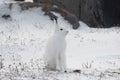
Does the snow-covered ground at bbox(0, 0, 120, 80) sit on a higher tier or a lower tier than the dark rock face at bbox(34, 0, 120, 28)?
lower

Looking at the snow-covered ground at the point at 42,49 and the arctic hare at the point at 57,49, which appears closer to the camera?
the snow-covered ground at the point at 42,49

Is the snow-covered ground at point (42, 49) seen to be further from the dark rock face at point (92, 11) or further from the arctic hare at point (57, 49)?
the dark rock face at point (92, 11)

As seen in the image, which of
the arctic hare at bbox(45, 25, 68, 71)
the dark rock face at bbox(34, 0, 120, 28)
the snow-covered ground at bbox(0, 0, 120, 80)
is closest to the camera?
the snow-covered ground at bbox(0, 0, 120, 80)

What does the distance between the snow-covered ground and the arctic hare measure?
417mm

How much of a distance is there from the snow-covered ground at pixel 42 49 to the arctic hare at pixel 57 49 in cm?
42

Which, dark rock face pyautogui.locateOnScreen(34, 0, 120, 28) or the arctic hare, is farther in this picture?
dark rock face pyautogui.locateOnScreen(34, 0, 120, 28)

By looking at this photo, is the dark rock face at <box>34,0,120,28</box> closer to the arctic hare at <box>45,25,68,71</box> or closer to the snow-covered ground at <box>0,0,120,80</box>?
the snow-covered ground at <box>0,0,120,80</box>

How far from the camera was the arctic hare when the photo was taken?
Result: 10.1m

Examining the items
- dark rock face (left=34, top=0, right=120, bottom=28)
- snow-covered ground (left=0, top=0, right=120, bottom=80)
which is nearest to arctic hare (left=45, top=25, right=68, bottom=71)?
Answer: snow-covered ground (left=0, top=0, right=120, bottom=80)

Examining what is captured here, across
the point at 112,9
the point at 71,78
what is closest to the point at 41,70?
the point at 71,78

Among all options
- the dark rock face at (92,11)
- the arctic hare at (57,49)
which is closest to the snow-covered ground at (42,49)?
the arctic hare at (57,49)

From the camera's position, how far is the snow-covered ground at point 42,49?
385 inches

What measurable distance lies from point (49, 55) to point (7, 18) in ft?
36.0

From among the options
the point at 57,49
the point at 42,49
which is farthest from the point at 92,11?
the point at 57,49
